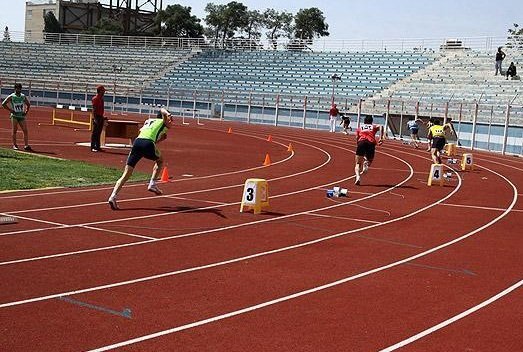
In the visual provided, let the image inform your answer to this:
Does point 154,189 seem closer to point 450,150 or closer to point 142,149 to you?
point 142,149

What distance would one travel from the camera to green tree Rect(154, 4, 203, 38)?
8719 cm

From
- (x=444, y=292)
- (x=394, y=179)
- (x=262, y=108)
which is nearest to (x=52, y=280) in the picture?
(x=444, y=292)

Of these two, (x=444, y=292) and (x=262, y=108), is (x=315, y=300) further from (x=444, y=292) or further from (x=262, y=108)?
(x=262, y=108)

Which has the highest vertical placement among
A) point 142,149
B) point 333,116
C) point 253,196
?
point 142,149

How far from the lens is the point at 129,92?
5828 cm

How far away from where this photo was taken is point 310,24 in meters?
88.5

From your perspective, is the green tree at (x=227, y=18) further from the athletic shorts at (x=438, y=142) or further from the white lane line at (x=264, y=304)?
the white lane line at (x=264, y=304)

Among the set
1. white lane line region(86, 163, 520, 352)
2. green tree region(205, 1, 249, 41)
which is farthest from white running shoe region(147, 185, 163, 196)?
green tree region(205, 1, 249, 41)

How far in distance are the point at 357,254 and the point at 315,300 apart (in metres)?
2.45

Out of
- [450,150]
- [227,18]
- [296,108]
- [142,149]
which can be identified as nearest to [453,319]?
[142,149]

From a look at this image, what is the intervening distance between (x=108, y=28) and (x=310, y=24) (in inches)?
891

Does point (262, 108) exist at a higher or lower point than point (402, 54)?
lower

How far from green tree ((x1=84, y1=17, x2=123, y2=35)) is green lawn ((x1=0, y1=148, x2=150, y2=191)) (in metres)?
71.0

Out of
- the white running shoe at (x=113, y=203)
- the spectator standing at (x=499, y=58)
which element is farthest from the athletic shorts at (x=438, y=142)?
the spectator standing at (x=499, y=58)
